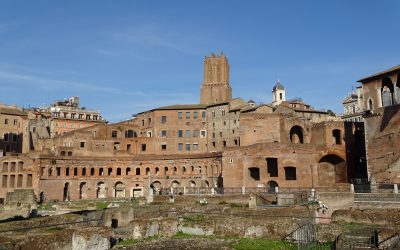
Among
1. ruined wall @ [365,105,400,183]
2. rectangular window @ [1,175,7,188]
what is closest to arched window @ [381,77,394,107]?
ruined wall @ [365,105,400,183]

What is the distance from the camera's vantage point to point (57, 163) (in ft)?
196

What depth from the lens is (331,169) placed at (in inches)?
1999

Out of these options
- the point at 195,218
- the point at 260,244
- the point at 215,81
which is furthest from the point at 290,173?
the point at 215,81

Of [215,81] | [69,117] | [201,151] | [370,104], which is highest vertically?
[215,81]

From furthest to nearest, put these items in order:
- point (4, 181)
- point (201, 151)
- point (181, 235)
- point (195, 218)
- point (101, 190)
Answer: point (201, 151)
point (101, 190)
point (4, 181)
point (195, 218)
point (181, 235)

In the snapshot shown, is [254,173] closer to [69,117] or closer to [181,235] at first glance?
[181,235]

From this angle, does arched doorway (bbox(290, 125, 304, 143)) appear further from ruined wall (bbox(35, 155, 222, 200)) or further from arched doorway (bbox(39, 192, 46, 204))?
arched doorway (bbox(39, 192, 46, 204))

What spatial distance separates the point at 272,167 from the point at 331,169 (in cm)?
670

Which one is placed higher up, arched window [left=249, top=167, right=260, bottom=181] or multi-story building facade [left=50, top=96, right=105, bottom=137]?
multi-story building facade [left=50, top=96, right=105, bottom=137]

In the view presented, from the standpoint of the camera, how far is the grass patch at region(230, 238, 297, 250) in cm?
1706

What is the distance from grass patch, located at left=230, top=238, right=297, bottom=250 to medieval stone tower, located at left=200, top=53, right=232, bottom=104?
62.4 meters

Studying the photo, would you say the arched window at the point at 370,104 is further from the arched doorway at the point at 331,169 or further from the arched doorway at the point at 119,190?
the arched doorway at the point at 119,190

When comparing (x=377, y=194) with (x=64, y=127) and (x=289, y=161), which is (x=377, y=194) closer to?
(x=289, y=161)

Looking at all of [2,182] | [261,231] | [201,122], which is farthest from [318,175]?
[2,182]
